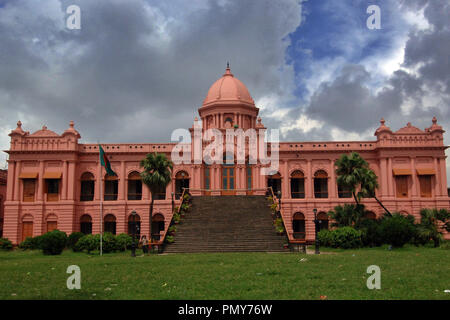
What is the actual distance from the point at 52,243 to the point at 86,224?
14.8 metres

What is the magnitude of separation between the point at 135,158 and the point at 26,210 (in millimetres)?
11235

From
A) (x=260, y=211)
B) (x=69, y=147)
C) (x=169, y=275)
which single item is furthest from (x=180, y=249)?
(x=69, y=147)

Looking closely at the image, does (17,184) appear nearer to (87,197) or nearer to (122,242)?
(87,197)

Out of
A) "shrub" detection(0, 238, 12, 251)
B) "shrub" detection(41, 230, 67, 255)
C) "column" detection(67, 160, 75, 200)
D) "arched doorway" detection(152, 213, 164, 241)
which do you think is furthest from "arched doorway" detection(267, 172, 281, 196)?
"shrub" detection(0, 238, 12, 251)

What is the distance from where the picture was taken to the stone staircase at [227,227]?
27.2 meters

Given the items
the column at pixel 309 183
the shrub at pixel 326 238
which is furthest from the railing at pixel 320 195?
the shrub at pixel 326 238

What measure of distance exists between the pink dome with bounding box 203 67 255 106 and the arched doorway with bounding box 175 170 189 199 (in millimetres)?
8814

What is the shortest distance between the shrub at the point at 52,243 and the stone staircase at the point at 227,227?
6863 millimetres

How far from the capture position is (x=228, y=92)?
153 feet

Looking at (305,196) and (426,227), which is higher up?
(305,196)
